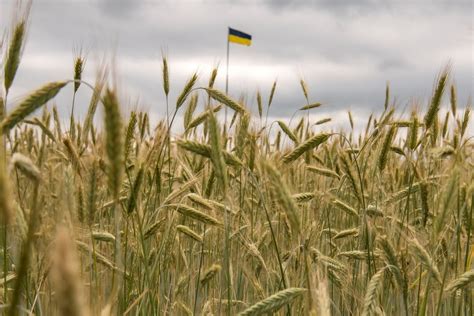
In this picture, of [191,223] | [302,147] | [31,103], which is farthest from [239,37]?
[31,103]

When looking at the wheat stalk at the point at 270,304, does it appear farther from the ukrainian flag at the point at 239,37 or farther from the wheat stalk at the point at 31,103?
the ukrainian flag at the point at 239,37

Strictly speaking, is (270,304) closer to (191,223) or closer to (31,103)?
(31,103)

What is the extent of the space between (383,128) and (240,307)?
1.22 m

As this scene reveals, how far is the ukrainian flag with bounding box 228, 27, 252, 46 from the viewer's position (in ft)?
57.4

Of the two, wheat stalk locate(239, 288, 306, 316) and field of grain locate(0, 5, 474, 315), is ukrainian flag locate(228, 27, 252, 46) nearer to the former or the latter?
field of grain locate(0, 5, 474, 315)

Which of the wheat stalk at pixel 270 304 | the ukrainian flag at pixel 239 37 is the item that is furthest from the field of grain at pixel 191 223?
the ukrainian flag at pixel 239 37

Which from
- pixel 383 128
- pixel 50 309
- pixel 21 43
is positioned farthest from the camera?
pixel 383 128

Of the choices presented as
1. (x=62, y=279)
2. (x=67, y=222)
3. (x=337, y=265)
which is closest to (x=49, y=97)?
(x=67, y=222)

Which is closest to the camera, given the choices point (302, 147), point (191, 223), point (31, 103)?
point (31, 103)

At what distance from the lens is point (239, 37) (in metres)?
18.2

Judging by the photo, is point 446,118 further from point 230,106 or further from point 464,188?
point 230,106

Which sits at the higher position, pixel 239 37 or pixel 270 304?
pixel 239 37

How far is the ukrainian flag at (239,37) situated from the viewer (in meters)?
17.5

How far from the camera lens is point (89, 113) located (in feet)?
8.88
